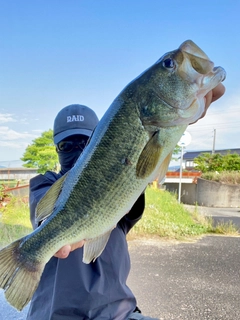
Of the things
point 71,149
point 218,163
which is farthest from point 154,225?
point 218,163

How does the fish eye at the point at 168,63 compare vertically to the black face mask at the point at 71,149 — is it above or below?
above

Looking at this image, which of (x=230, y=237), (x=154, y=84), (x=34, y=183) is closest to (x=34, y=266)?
(x=34, y=183)

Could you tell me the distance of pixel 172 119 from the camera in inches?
51.7

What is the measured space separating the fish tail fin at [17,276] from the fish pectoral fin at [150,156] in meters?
0.61

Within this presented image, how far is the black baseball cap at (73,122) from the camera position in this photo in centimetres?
199

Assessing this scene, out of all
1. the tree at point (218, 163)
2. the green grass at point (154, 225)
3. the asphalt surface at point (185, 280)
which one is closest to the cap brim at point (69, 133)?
the asphalt surface at point (185, 280)

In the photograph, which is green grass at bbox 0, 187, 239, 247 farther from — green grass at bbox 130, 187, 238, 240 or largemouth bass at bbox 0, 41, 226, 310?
largemouth bass at bbox 0, 41, 226, 310

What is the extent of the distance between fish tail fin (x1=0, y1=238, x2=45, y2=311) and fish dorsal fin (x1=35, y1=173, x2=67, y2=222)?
0.61 ft

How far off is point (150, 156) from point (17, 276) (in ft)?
2.48

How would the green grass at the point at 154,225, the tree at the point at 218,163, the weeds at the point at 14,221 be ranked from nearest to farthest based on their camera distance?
1. the weeds at the point at 14,221
2. the green grass at the point at 154,225
3. the tree at the point at 218,163

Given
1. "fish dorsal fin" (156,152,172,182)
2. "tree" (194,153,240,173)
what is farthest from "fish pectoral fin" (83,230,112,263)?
"tree" (194,153,240,173)

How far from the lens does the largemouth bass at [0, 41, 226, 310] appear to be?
1308mm

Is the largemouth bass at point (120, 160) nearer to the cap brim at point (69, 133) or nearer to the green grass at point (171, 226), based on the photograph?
the cap brim at point (69, 133)

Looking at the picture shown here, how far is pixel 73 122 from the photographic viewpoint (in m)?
2.01
